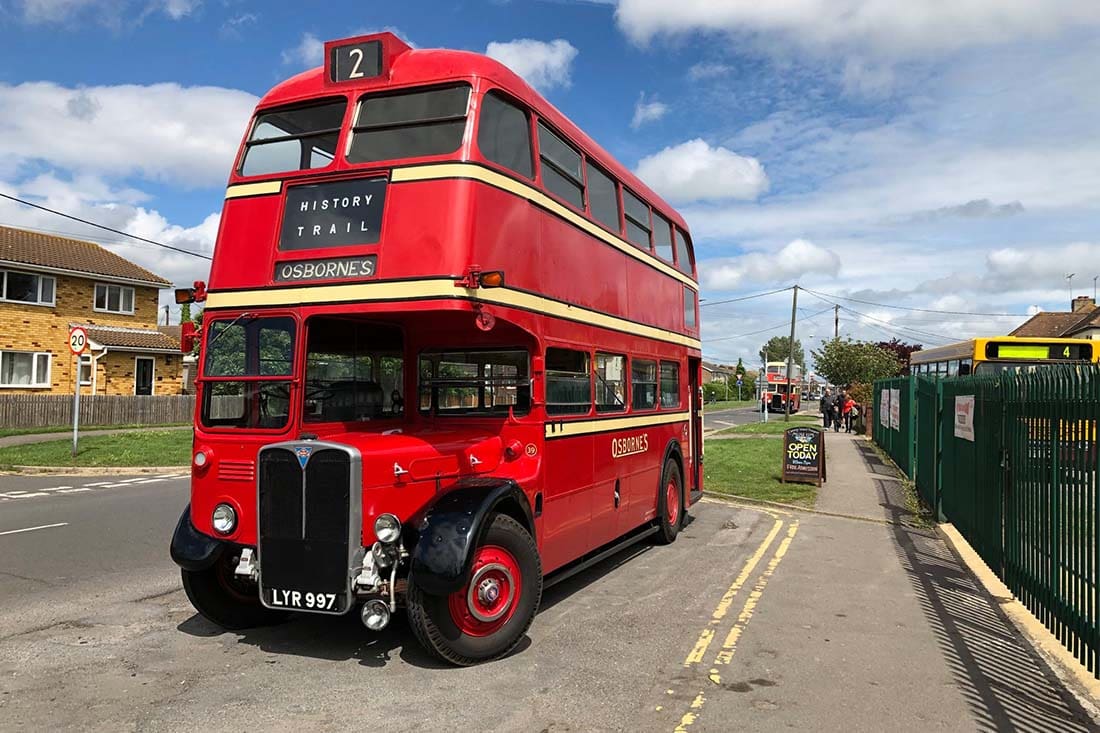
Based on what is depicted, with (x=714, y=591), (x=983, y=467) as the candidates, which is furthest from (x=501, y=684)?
(x=983, y=467)

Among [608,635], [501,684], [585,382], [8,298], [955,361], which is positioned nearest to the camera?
[501,684]

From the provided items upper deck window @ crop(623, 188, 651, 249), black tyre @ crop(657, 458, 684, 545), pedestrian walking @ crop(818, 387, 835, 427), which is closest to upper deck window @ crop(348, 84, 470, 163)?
upper deck window @ crop(623, 188, 651, 249)

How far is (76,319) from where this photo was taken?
100 ft

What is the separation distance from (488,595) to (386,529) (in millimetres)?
888

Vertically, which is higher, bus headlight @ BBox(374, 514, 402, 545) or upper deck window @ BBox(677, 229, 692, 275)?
upper deck window @ BBox(677, 229, 692, 275)

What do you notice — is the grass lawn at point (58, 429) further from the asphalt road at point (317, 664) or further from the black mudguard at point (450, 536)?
the black mudguard at point (450, 536)

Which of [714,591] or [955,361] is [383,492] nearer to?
[714,591]

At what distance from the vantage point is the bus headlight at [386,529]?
5105 millimetres

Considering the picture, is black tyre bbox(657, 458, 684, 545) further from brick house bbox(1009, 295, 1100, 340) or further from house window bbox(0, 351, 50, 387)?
brick house bbox(1009, 295, 1100, 340)

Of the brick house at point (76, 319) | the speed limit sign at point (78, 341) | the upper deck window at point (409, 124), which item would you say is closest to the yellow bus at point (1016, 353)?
the upper deck window at point (409, 124)

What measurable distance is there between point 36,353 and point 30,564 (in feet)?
81.2

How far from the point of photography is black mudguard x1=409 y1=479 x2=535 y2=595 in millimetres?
4969

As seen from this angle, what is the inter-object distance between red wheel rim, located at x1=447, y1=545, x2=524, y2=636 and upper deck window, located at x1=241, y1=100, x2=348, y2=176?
10.4ft

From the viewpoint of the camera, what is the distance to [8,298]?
92.7 ft
